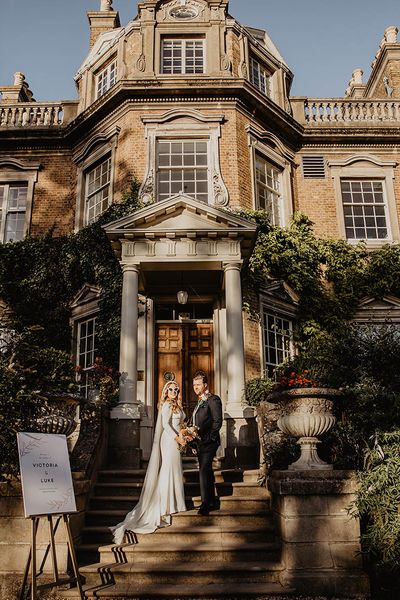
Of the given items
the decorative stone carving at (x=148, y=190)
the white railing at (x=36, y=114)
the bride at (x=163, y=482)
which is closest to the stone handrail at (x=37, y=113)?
the white railing at (x=36, y=114)

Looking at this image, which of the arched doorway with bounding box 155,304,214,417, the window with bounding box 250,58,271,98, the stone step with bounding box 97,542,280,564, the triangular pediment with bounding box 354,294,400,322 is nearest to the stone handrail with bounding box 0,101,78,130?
the window with bounding box 250,58,271,98

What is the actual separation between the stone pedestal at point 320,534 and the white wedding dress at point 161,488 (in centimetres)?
153

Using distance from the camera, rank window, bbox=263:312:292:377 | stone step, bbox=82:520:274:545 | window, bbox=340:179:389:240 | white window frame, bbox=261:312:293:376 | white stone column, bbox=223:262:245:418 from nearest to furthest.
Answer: stone step, bbox=82:520:274:545 < white stone column, bbox=223:262:245:418 < white window frame, bbox=261:312:293:376 < window, bbox=263:312:292:377 < window, bbox=340:179:389:240

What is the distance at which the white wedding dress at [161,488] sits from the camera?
6.62 meters

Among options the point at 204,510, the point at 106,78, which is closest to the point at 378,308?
the point at 204,510

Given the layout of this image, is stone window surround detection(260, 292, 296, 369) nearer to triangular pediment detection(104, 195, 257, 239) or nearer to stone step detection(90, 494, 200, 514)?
triangular pediment detection(104, 195, 257, 239)

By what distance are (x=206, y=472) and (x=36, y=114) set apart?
41.1 ft

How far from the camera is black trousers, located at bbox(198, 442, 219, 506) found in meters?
6.81

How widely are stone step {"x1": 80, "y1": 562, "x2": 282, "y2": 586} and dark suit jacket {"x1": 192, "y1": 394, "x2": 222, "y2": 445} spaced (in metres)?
1.67

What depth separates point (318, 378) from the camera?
25.6 ft

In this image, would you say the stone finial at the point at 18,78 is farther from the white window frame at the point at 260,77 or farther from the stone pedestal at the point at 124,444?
the stone pedestal at the point at 124,444

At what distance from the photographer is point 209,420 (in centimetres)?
716

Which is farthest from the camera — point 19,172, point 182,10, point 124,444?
point 19,172

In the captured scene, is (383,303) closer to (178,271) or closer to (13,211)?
(178,271)
